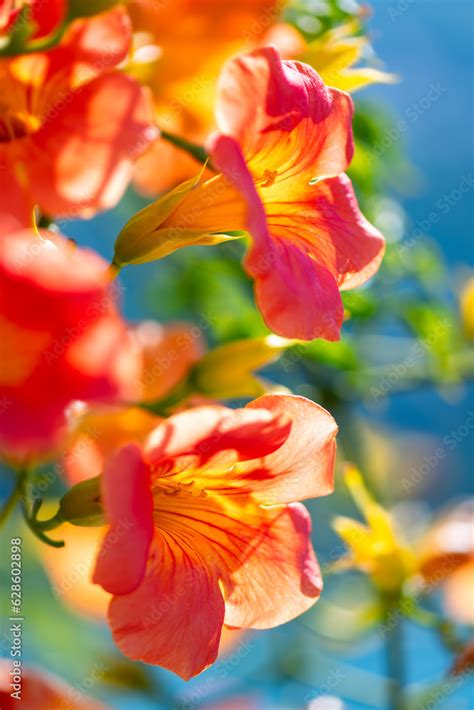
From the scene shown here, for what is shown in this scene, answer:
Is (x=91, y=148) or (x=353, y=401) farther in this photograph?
(x=353, y=401)

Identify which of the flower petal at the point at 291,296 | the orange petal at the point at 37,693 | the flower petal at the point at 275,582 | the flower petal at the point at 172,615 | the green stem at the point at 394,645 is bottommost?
the green stem at the point at 394,645

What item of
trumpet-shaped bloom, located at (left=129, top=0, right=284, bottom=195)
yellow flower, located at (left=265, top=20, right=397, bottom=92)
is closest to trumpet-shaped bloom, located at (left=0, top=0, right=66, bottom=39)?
trumpet-shaped bloom, located at (left=129, top=0, right=284, bottom=195)

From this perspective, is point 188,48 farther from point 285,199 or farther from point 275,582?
point 275,582

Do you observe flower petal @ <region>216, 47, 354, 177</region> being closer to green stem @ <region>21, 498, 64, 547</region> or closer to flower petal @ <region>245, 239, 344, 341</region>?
flower petal @ <region>245, 239, 344, 341</region>

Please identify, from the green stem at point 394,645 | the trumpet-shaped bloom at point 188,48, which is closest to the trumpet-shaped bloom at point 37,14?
the trumpet-shaped bloom at point 188,48

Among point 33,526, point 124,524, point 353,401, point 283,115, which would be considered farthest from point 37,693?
point 353,401

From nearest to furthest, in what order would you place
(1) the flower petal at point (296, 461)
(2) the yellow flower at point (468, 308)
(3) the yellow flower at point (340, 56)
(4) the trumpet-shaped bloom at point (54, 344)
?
(4) the trumpet-shaped bloom at point (54, 344)
(1) the flower petal at point (296, 461)
(3) the yellow flower at point (340, 56)
(2) the yellow flower at point (468, 308)

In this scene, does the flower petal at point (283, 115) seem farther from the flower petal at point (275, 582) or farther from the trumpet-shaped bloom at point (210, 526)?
the flower petal at point (275, 582)
